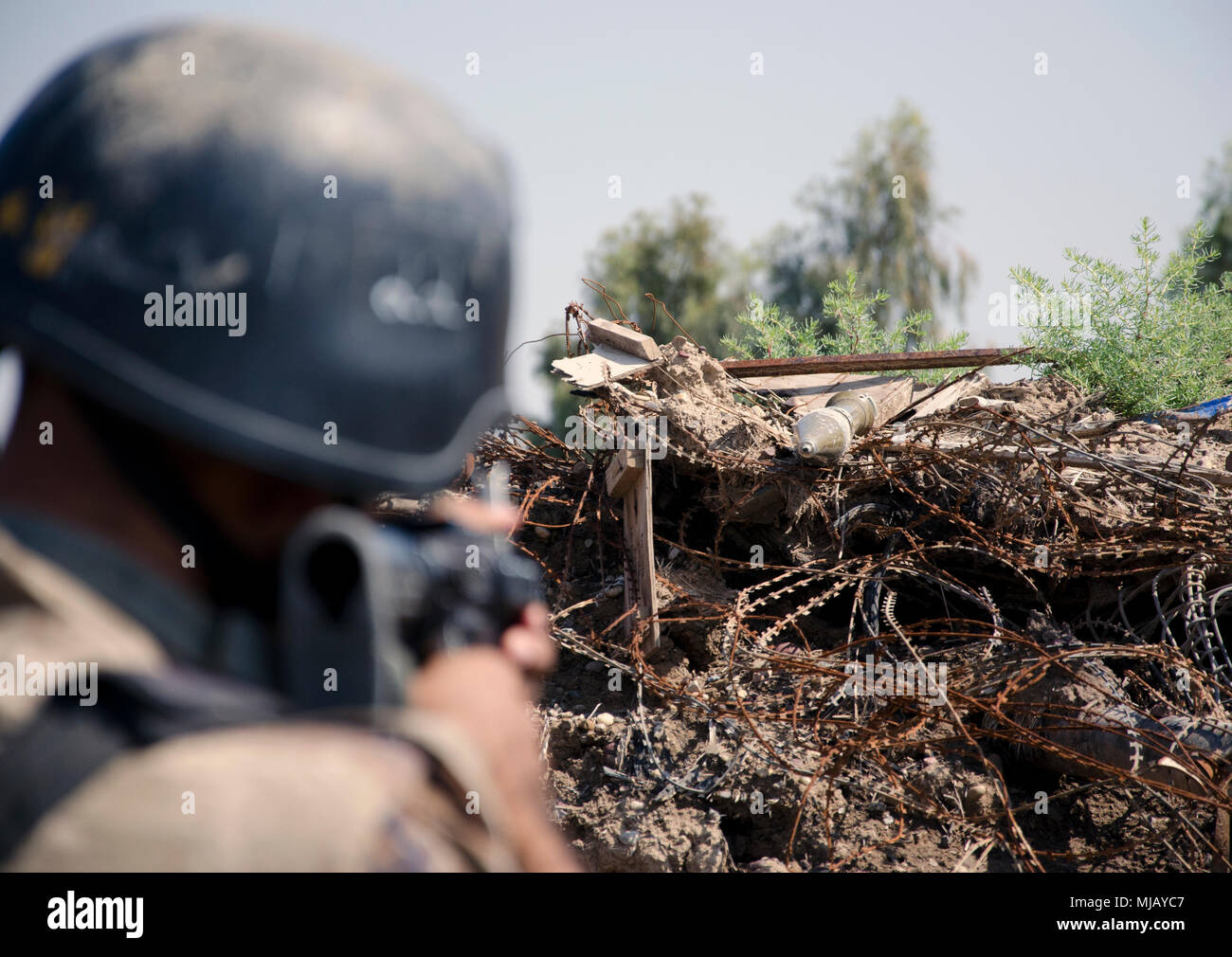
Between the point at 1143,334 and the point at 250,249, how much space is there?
703cm

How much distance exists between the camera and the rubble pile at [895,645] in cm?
357

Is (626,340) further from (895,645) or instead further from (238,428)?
(238,428)

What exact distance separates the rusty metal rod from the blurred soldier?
510cm

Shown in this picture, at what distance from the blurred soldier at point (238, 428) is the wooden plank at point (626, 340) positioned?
4.14 metres

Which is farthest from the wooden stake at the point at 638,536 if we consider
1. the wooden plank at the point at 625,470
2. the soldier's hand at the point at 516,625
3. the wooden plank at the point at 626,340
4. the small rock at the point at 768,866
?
the soldier's hand at the point at 516,625

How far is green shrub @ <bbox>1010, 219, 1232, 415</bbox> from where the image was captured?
20.1 feet

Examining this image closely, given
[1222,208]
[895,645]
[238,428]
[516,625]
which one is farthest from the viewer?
[1222,208]

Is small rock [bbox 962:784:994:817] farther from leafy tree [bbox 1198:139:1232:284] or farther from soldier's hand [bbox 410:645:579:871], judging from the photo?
leafy tree [bbox 1198:139:1232:284]

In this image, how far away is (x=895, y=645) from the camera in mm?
4574

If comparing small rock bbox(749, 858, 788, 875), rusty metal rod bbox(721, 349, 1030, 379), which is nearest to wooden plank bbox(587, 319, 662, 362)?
rusty metal rod bbox(721, 349, 1030, 379)

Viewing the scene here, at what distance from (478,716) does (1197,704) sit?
3.90 m

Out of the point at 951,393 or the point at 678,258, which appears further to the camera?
the point at 678,258

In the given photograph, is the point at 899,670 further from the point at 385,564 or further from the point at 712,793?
the point at 385,564

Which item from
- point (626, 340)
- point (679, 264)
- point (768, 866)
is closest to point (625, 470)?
point (626, 340)
